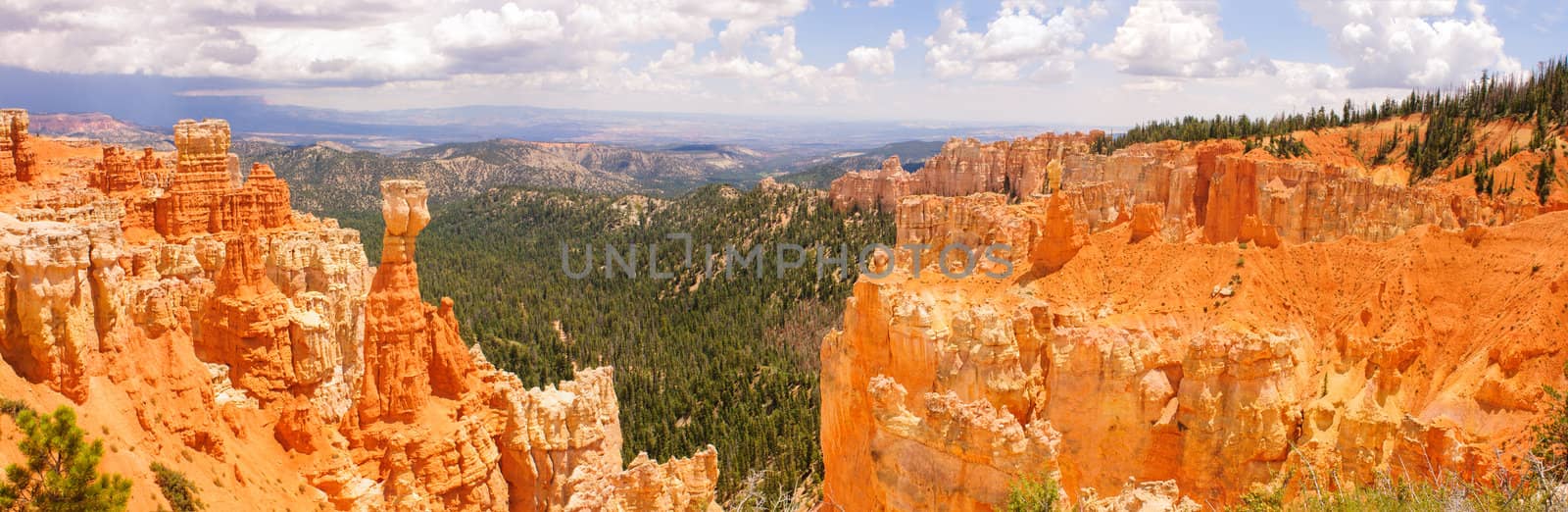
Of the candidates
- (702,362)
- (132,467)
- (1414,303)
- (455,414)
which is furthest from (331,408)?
(702,362)

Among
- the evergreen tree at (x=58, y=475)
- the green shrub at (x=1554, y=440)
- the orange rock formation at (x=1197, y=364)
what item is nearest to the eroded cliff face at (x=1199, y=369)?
the orange rock formation at (x=1197, y=364)

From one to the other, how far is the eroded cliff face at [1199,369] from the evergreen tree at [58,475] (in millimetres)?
16287

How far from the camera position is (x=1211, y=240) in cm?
4631

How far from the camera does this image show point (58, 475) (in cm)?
1123

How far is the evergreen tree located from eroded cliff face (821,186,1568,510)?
16.3 m

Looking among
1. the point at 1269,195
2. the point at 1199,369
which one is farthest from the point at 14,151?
the point at 1269,195

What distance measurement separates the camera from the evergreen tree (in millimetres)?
11055

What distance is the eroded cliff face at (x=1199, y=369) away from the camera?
22.7 m

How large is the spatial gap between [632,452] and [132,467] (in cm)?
4309

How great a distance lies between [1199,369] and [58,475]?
989 inches

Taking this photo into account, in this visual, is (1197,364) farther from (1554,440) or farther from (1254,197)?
(1254,197)

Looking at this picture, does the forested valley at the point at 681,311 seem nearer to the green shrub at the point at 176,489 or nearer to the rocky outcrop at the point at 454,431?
the rocky outcrop at the point at 454,431

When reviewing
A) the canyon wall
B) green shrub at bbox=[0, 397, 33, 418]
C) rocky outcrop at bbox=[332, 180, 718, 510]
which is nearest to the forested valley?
rocky outcrop at bbox=[332, 180, 718, 510]

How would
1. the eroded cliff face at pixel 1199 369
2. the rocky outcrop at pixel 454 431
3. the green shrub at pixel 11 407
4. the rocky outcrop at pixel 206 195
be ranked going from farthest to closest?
the rocky outcrop at pixel 206 195 → the eroded cliff face at pixel 1199 369 → the rocky outcrop at pixel 454 431 → the green shrub at pixel 11 407
